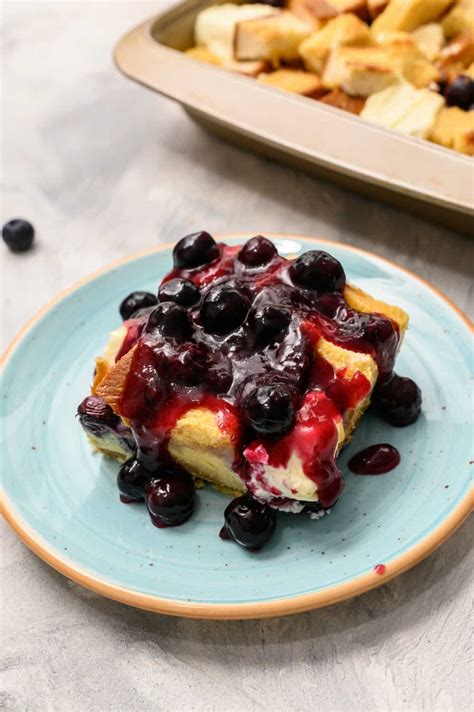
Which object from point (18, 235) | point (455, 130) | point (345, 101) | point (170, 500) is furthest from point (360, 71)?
point (170, 500)

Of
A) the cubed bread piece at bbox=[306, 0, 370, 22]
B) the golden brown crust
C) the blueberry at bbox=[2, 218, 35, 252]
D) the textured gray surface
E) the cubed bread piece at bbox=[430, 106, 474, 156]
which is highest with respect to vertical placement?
the cubed bread piece at bbox=[306, 0, 370, 22]

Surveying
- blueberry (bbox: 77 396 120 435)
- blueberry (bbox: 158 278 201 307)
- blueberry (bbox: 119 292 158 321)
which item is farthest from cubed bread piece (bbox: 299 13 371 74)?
blueberry (bbox: 77 396 120 435)

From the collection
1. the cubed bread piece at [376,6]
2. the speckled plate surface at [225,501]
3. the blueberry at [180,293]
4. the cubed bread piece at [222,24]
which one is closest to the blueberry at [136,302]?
the speckled plate surface at [225,501]

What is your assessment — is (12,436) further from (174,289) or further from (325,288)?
(325,288)

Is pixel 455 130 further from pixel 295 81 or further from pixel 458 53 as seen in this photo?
pixel 295 81

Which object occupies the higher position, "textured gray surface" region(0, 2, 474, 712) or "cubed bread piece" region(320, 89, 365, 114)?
"cubed bread piece" region(320, 89, 365, 114)

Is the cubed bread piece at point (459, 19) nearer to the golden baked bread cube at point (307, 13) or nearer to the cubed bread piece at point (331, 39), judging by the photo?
the cubed bread piece at point (331, 39)

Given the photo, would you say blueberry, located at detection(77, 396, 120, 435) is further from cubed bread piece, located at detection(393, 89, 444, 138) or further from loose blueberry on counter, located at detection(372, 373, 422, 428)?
cubed bread piece, located at detection(393, 89, 444, 138)
